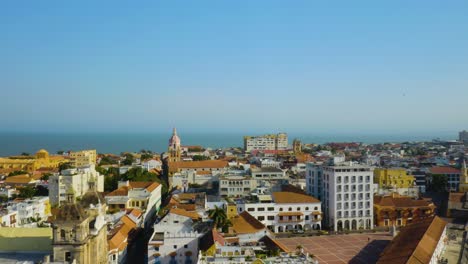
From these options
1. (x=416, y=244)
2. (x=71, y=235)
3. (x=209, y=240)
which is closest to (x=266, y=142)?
(x=416, y=244)

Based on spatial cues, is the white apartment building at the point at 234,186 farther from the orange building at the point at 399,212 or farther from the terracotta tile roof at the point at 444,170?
the terracotta tile roof at the point at 444,170

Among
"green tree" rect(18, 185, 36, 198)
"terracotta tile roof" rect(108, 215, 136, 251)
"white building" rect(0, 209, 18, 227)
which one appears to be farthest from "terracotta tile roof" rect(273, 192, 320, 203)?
"green tree" rect(18, 185, 36, 198)

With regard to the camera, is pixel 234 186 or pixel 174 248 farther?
pixel 234 186

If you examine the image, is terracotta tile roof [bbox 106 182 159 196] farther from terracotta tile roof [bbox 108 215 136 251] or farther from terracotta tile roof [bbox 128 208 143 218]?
terracotta tile roof [bbox 108 215 136 251]

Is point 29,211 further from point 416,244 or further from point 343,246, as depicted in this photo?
point 416,244

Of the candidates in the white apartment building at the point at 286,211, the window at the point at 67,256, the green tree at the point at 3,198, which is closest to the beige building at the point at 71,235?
the window at the point at 67,256

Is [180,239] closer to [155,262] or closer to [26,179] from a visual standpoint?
[155,262]

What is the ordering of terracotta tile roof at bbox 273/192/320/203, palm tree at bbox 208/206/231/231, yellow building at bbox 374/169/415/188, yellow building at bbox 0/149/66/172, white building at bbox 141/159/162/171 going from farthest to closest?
1. yellow building at bbox 0/149/66/172
2. white building at bbox 141/159/162/171
3. yellow building at bbox 374/169/415/188
4. terracotta tile roof at bbox 273/192/320/203
5. palm tree at bbox 208/206/231/231
